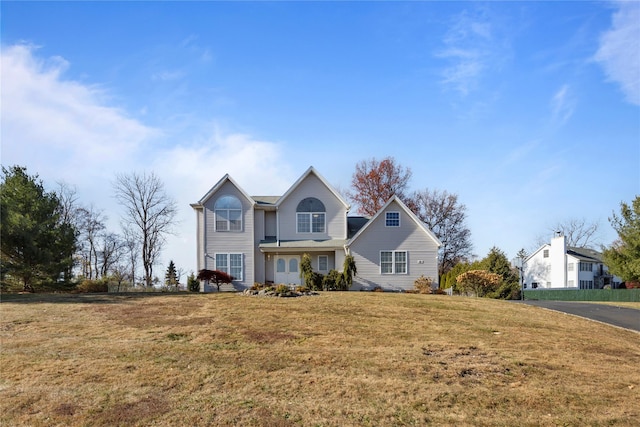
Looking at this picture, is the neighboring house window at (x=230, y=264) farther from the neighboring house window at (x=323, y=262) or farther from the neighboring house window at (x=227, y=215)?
the neighboring house window at (x=323, y=262)

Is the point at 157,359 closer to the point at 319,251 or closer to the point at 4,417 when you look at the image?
the point at 4,417

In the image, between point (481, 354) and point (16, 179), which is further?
point (16, 179)

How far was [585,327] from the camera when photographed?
1764cm

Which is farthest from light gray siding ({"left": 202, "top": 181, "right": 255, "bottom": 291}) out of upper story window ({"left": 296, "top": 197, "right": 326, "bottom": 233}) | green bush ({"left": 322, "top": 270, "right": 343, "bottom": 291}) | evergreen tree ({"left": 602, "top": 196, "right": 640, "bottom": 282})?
evergreen tree ({"left": 602, "top": 196, "right": 640, "bottom": 282})

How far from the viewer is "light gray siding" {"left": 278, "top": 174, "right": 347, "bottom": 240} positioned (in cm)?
3133

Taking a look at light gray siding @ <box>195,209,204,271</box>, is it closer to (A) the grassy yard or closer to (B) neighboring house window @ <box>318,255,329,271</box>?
(B) neighboring house window @ <box>318,255,329,271</box>

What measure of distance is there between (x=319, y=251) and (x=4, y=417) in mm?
23300

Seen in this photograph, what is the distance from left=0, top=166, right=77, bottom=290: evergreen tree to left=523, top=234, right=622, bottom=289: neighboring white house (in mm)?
53335

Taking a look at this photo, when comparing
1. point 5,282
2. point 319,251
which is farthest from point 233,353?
point 5,282

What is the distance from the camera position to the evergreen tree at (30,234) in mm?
25859

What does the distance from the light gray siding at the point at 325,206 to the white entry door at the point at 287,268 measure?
4.32 ft

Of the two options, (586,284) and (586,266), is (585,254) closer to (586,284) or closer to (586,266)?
(586,266)

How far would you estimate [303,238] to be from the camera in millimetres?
31266

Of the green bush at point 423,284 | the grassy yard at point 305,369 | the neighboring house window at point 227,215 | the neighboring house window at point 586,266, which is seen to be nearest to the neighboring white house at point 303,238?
the neighboring house window at point 227,215
